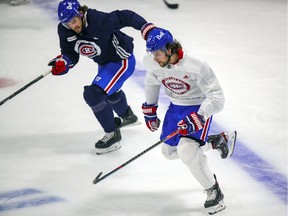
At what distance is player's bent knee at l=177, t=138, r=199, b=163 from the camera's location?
2.73m

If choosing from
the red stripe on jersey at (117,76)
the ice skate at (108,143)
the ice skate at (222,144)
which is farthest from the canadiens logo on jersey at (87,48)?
the ice skate at (222,144)

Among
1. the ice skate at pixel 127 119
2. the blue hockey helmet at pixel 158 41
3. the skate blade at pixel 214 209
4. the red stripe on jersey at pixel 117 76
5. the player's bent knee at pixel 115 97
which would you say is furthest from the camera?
the ice skate at pixel 127 119

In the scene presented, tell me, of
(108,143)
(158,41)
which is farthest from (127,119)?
(158,41)

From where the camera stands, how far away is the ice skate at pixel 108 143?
3434 mm

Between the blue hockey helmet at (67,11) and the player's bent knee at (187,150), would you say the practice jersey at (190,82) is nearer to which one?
the player's bent knee at (187,150)

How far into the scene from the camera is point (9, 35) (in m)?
5.34

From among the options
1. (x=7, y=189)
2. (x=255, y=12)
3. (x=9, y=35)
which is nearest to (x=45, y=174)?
(x=7, y=189)

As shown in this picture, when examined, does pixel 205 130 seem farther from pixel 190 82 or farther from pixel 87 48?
pixel 87 48

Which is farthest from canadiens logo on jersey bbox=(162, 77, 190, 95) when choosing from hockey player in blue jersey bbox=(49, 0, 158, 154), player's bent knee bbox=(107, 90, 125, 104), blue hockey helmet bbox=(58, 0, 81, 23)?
player's bent knee bbox=(107, 90, 125, 104)

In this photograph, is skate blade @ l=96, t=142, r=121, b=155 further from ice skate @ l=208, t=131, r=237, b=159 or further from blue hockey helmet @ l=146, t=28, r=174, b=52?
blue hockey helmet @ l=146, t=28, r=174, b=52

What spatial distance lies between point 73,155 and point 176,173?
25.7 inches

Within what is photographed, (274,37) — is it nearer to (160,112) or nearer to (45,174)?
(160,112)

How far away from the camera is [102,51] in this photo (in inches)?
133

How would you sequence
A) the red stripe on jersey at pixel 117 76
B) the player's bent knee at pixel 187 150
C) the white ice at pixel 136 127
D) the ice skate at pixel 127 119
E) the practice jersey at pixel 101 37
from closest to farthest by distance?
the player's bent knee at pixel 187 150 < the white ice at pixel 136 127 < the practice jersey at pixel 101 37 < the red stripe on jersey at pixel 117 76 < the ice skate at pixel 127 119
